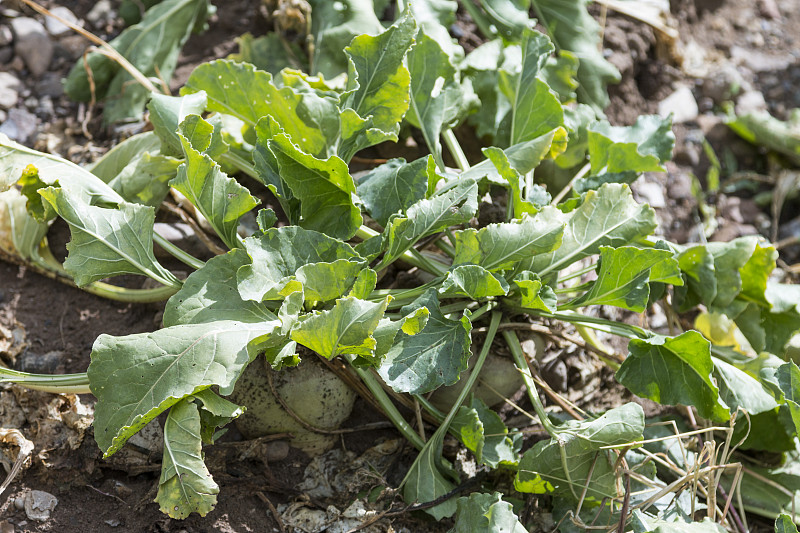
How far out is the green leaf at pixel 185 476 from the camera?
1834 mm

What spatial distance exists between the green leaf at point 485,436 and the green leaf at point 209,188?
898 millimetres

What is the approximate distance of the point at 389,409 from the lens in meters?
2.29

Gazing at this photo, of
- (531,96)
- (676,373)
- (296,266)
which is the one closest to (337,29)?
(531,96)

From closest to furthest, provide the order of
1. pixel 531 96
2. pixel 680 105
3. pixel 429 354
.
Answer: pixel 429 354 < pixel 531 96 < pixel 680 105

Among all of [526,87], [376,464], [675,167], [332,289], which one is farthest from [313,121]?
[675,167]

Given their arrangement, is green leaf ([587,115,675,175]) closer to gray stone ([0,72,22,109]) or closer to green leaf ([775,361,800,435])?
green leaf ([775,361,800,435])

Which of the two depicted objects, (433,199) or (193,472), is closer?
(193,472)

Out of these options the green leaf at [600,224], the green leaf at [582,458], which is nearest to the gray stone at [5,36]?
the green leaf at [600,224]

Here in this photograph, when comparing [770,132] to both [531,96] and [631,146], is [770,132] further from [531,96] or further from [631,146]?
[531,96]

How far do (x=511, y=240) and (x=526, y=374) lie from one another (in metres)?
0.45

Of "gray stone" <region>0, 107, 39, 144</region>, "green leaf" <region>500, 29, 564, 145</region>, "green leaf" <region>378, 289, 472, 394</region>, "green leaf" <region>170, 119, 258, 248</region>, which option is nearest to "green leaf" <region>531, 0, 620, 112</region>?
"green leaf" <region>500, 29, 564, 145</region>

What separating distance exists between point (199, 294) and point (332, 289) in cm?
38

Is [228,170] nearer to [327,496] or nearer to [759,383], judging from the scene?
[327,496]

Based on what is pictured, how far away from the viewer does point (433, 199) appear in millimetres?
2150
